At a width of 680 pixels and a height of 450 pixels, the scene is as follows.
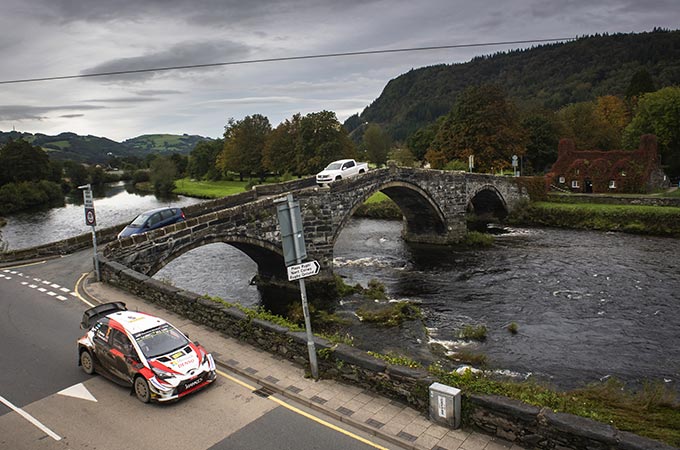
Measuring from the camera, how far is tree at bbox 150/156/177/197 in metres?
91.7

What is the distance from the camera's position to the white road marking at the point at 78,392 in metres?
10.7

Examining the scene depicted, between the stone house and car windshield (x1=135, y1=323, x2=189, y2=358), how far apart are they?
2043 inches

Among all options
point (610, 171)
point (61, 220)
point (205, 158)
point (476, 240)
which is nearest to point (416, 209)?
point (476, 240)

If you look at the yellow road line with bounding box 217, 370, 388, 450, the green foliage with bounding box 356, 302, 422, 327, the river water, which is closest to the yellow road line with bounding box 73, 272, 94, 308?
the river water

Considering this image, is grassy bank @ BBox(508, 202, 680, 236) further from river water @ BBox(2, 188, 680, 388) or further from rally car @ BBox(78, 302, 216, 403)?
rally car @ BBox(78, 302, 216, 403)

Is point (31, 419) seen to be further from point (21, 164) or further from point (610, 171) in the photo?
point (21, 164)

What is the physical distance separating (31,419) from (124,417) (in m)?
1.98

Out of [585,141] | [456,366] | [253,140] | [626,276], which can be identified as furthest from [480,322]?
[253,140]

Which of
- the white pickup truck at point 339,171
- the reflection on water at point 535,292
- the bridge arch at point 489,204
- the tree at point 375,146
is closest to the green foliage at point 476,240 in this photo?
the reflection on water at point 535,292

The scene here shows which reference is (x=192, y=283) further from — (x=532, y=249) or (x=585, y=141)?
(x=585, y=141)

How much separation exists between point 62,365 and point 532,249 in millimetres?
33965

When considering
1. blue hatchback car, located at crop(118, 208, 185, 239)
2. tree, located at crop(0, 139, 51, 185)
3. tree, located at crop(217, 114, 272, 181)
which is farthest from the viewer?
tree, located at crop(217, 114, 272, 181)

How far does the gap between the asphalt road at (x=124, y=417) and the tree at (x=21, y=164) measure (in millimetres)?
84184

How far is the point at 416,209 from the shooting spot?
4319 centimetres
